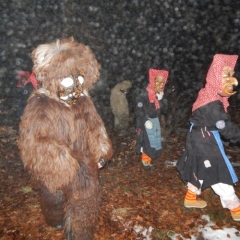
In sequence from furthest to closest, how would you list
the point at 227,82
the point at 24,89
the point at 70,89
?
the point at 24,89, the point at 227,82, the point at 70,89

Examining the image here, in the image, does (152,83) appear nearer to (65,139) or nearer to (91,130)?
(91,130)

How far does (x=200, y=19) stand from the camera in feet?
26.6

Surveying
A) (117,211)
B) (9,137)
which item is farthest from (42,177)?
(9,137)

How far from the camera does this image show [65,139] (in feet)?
10.8

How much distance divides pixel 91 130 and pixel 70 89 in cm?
59

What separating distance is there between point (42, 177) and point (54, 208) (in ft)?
2.09

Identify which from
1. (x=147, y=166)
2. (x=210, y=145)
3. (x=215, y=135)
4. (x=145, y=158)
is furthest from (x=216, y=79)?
(x=147, y=166)

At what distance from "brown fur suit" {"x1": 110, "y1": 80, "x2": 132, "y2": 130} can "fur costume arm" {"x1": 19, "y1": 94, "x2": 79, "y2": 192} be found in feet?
15.8

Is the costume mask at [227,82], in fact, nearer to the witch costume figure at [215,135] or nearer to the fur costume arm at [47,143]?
the witch costume figure at [215,135]

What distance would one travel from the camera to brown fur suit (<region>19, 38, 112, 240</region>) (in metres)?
3.11

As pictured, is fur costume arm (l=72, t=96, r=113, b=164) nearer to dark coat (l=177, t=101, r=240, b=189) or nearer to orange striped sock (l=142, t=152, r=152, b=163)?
dark coat (l=177, t=101, r=240, b=189)

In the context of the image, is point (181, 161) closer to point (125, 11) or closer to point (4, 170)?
point (4, 170)

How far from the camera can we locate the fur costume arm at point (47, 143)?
309 cm

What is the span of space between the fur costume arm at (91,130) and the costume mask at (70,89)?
13 centimetres
